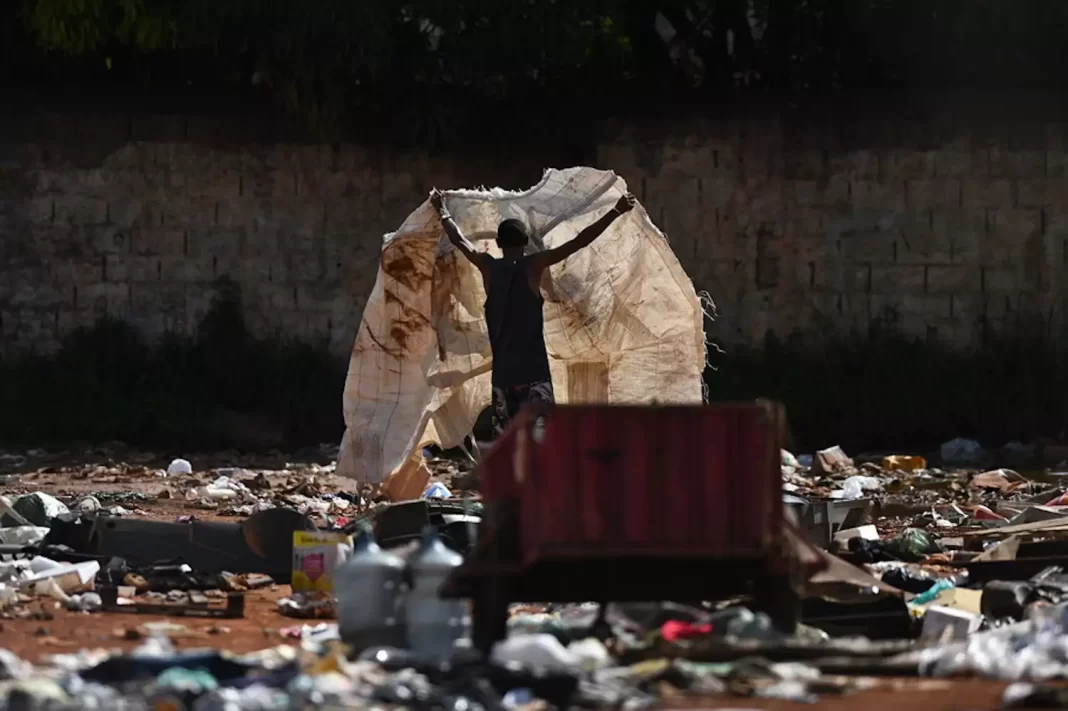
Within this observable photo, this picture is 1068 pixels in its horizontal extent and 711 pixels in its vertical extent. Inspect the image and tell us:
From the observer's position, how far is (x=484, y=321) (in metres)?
10.1

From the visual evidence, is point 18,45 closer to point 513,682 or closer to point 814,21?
point 814,21

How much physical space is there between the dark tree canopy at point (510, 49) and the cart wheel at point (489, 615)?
10.8 m

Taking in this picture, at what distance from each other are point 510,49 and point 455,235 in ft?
24.4

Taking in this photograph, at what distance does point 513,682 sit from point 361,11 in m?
11.6

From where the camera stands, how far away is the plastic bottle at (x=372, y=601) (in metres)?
5.95

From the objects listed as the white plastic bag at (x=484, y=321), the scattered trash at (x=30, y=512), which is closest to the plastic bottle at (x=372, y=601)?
the scattered trash at (x=30, y=512)

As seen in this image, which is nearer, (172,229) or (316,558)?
(316,558)

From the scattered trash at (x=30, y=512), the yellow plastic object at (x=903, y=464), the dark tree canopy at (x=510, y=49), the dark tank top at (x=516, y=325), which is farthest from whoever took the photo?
the dark tree canopy at (x=510, y=49)

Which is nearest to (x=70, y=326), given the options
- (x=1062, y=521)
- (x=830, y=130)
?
(x=830, y=130)

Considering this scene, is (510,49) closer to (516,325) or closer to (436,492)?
(436,492)

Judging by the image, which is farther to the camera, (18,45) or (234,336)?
(18,45)

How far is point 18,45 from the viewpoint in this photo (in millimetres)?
17641

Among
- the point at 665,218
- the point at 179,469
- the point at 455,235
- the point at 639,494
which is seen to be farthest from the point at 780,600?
the point at 665,218

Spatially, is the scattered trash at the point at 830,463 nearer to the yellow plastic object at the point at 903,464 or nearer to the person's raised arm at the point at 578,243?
the yellow plastic object at the point at 903,464
